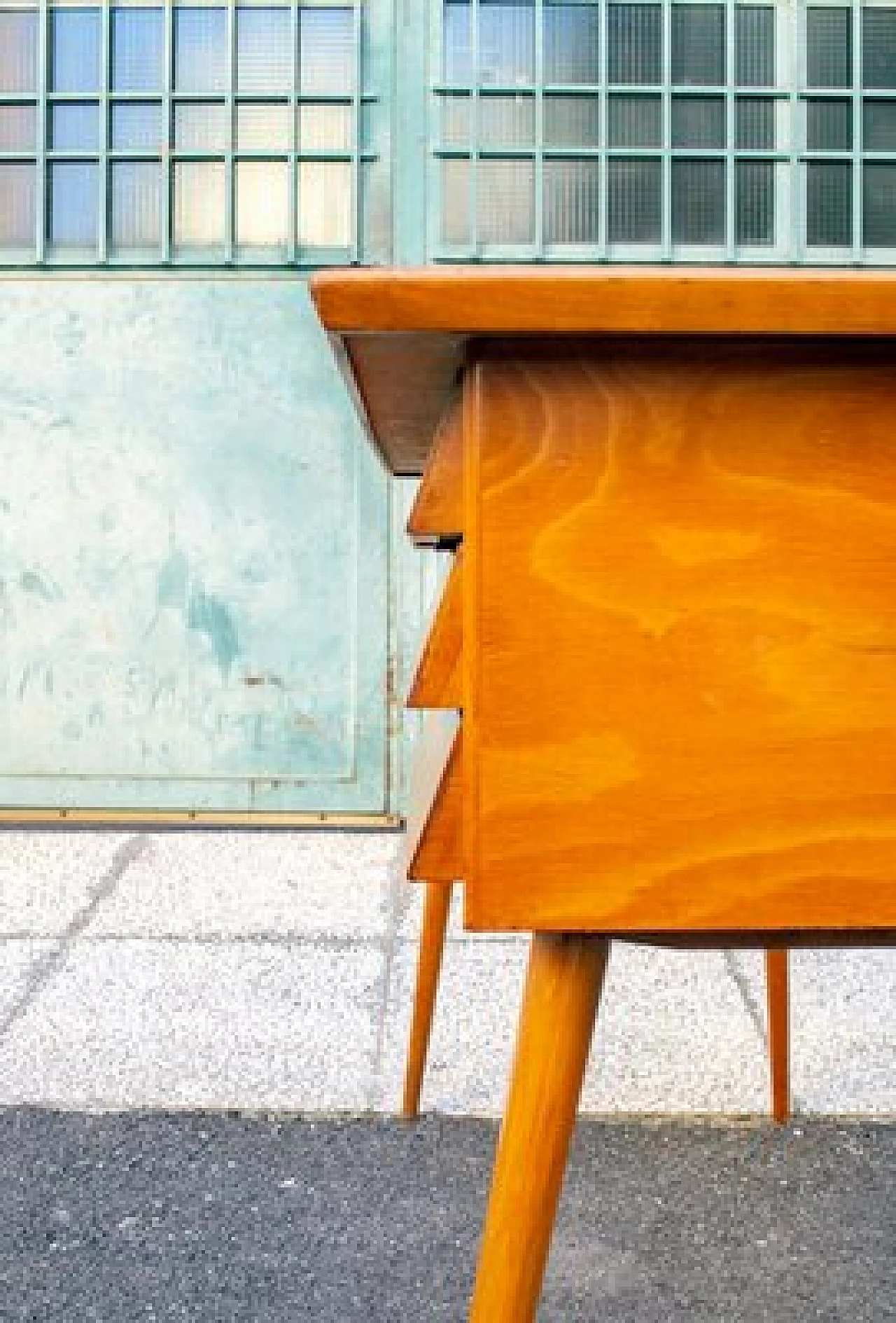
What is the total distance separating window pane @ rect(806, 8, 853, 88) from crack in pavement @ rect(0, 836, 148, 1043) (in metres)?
2.71

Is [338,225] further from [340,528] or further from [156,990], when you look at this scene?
[156,990]

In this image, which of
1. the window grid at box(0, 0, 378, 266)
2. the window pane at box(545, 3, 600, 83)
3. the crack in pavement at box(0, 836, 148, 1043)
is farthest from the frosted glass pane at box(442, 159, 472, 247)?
the crack in pavement at box(0, 836, 148, 1043)

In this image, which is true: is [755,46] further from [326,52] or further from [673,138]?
[326,52]

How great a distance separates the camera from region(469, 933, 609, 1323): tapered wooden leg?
0.76m

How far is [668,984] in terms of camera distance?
2316 mm

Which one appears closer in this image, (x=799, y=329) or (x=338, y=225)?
(x=799, y=329)

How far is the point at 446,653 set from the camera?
31.2 inches

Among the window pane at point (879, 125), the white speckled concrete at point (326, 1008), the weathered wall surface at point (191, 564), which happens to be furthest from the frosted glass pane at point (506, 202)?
the white speckled concrete at point (326, 1008)

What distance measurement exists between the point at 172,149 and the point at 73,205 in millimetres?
313

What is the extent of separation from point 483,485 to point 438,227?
2.91 metres

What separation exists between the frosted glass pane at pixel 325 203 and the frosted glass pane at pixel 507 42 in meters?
0.46

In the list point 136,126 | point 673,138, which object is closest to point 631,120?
point 673,138

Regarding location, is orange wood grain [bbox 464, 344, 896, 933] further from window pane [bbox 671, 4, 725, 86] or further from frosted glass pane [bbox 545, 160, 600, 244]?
window pane [bbox 671, 4, 725, 86]

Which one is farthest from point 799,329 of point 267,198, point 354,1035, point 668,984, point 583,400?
point 267,198
